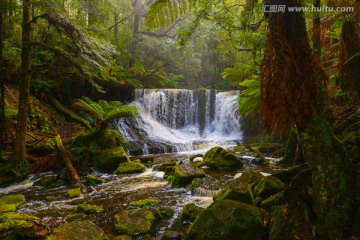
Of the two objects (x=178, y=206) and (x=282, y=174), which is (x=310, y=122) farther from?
(x=178, y=206)

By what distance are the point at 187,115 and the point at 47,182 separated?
11.0 m

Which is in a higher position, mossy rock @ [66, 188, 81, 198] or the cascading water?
the cascading water

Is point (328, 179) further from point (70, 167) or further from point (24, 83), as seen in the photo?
point (24, 83)

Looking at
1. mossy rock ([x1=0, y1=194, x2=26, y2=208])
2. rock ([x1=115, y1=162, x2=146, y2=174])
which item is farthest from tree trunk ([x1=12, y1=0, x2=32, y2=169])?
rock ([x1=115, y1=162, x2=146, y2=174])

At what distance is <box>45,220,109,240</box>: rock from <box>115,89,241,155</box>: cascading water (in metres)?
10.4

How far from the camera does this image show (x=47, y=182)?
689 centimetres

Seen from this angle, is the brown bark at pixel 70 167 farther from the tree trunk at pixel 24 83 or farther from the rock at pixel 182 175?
the rock at pixel 182 175

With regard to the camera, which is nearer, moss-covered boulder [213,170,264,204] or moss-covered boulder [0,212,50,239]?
moss-covered boulder [0,212,50,239]

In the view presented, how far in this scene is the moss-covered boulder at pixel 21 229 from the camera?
371 centimetres

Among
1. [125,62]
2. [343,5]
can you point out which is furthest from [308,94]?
[125,62]

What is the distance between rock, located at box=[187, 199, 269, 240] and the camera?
11.1 feet

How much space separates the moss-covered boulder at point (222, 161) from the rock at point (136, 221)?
3.79 m

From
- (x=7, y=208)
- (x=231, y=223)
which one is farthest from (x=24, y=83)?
(x=231, y=223)

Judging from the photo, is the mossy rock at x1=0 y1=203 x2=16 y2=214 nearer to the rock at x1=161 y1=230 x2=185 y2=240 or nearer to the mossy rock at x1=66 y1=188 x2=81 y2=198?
the mossy rock at x1=66 y1=188 x2=81 y2=198
